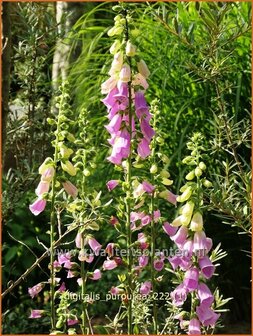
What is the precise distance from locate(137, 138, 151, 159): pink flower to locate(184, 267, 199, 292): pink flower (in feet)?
1.16

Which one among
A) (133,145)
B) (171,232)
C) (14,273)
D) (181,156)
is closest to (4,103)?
(133,145)

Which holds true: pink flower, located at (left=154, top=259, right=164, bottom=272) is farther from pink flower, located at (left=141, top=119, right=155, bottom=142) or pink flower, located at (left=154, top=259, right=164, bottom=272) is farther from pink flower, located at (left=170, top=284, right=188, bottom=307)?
pink flower, located at (left=141, top=119, right=155, bottom=142)

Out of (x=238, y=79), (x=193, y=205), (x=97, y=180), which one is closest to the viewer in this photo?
(x=193, y=205)

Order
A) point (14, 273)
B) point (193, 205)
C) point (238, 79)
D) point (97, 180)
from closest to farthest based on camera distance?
point (193, 205), point (238, 79), point (97, 180), point (14, 273)

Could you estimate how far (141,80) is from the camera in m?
Answer: 1.89

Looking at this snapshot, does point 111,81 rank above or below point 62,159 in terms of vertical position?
above

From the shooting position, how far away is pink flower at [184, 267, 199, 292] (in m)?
1.75

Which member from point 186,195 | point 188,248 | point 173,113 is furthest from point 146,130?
point 173,113

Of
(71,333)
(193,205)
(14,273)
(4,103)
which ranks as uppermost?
(4,103)

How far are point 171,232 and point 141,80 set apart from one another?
47 cm

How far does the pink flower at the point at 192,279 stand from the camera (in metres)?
1.75

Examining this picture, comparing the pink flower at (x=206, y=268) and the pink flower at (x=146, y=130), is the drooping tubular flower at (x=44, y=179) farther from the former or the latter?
the pink flower at (x=206, y=268)

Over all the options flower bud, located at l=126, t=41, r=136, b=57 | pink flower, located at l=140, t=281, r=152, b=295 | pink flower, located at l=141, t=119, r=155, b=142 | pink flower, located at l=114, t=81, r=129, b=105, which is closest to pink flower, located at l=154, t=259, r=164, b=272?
pink flower, located at l=140, t=281, r=152, b=295

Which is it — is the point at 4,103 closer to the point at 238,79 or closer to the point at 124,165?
the point at 124,165
